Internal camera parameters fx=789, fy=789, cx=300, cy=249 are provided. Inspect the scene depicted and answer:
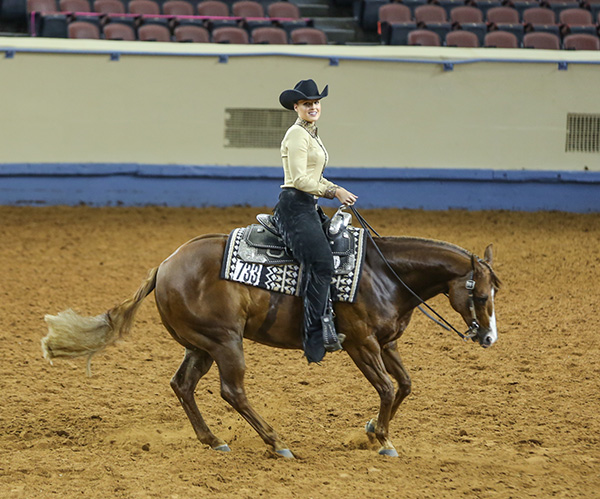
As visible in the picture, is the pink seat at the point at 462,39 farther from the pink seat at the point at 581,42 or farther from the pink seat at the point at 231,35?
the pink seat at the point at 231,35

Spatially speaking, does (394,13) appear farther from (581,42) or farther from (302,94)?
(302,94)

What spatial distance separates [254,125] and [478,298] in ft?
29.2

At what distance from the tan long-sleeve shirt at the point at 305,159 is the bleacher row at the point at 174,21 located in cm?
965

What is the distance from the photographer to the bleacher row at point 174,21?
1473cm

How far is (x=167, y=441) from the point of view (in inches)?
246

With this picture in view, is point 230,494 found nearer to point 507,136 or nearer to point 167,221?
point 167,221

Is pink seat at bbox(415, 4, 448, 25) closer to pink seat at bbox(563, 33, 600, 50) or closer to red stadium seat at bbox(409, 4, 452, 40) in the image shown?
red stadium seat at bbox(409, 4, 452, 40)

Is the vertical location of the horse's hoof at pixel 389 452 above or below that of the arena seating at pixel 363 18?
below

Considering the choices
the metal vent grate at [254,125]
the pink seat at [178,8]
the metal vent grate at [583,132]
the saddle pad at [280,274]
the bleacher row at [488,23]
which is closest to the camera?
the saddle pad at [280,274]

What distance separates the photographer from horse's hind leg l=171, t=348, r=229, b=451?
6.13 m

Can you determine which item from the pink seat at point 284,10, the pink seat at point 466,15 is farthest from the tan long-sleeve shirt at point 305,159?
the pink seat at point 466,15

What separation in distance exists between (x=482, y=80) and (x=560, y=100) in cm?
147

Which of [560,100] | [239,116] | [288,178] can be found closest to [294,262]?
[288,178]

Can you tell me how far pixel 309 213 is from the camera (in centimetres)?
592
